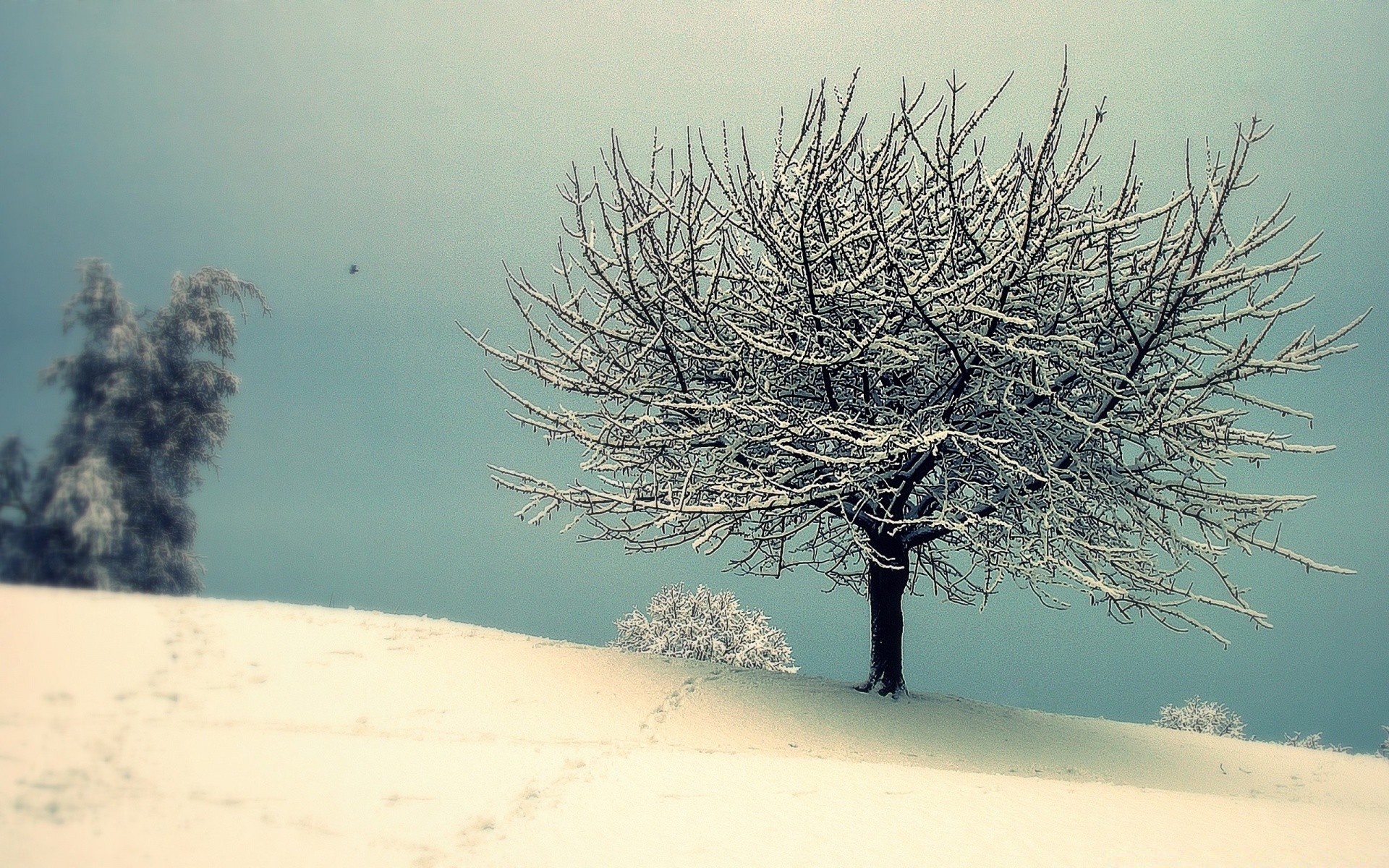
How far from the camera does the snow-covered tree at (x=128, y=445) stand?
955cm

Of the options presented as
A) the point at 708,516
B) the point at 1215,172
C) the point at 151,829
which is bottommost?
the point at 151,829

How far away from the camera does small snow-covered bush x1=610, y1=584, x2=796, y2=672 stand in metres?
17.6

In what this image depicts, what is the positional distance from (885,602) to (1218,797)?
13.5 feet

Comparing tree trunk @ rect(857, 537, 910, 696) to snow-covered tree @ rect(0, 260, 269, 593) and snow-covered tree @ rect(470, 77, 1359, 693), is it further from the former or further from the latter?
snow-covered tree @ rect(0, 260, 269, 593)

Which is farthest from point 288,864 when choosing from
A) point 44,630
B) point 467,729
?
point 44,630

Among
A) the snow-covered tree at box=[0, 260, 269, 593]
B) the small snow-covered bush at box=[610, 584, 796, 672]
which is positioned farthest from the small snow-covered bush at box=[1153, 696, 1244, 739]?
the snow-covered tree at box=[0, 260, 269, 593]

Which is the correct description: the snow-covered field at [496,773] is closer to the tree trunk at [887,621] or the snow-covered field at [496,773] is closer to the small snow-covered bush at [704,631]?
the tree trunk at [887,621]

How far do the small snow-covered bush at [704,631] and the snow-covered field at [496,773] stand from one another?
951 centimetres

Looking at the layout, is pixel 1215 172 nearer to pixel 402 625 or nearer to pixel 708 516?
pixel 708 516

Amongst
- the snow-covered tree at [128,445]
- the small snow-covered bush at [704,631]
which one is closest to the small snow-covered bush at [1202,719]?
the small snow-covered bush at [704,631]

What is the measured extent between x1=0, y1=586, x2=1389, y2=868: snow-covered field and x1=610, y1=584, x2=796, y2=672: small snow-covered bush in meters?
9.51

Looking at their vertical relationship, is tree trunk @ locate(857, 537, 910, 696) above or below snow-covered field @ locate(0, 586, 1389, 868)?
above

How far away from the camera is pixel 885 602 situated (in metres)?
9.29

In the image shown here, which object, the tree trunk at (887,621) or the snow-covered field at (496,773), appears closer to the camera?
the snow-covered field at (496,773)
